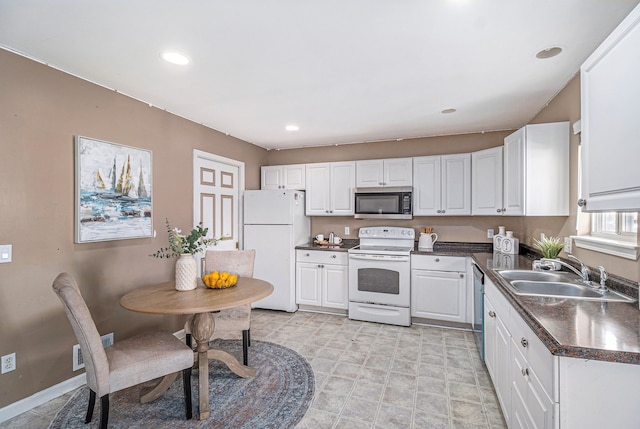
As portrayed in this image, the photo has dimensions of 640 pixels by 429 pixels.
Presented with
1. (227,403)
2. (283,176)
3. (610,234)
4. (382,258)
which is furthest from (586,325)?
(283,176)

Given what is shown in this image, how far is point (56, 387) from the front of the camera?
2229 mm

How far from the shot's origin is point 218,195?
3932 millimetres

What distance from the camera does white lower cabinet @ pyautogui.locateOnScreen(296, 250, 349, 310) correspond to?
4.07m

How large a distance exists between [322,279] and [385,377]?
174 centimetres

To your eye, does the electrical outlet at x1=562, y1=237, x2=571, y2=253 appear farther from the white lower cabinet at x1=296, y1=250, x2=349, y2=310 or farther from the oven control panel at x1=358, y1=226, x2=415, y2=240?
the white lower cabinet at x1=296, y1=250, x2=349, y2=310

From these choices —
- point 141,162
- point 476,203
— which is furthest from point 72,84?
point 476,203

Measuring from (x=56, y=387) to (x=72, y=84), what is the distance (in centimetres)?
223

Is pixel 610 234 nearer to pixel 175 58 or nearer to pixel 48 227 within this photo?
pixel 175 58

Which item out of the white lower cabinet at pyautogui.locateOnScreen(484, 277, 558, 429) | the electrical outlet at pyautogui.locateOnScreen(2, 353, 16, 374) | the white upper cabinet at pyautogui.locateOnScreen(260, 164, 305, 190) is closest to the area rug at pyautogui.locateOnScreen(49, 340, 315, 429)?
the electrical outlet at pyautogui.locateOnScreen(2, 353, 16, 374)

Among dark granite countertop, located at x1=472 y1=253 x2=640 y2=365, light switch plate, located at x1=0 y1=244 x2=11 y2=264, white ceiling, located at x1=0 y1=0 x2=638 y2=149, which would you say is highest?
white ceiling, located at x1=0 y1=0 x2=638 y2=149

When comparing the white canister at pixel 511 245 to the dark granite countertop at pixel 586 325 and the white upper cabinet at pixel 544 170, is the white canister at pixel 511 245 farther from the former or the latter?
the dark granite countertop at pixel 586 325

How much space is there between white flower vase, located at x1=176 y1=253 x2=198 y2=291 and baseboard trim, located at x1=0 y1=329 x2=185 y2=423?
1049mm

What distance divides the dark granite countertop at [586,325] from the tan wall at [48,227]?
9.69ft

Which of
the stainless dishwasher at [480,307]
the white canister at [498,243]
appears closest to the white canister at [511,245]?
the white canister at [498,243]
